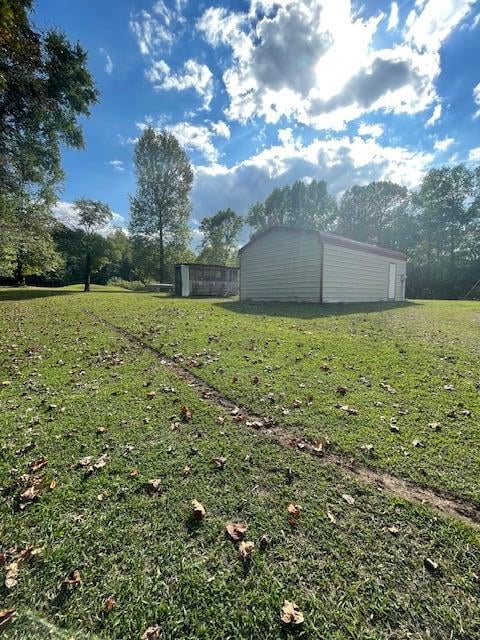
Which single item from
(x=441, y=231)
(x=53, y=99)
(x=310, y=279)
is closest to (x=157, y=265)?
(x=53, y=99)

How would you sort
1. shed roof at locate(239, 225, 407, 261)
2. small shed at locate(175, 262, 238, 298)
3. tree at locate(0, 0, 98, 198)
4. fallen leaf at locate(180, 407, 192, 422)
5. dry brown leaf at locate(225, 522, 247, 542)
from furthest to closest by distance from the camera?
1. small shed at locate(175, 262, 238, 298)
2. shed roof at locate(239, 225, 407, 261)
3. tree at locate(0, 0, 98, 198)
4. fallen leaf at locate(180, 407, 192, 422)
5. dry brown leaf at locate(225, 522, 247, 542)

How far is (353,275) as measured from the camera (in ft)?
46.9

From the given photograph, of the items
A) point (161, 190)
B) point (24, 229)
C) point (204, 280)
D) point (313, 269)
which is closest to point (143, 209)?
point (161, 190)

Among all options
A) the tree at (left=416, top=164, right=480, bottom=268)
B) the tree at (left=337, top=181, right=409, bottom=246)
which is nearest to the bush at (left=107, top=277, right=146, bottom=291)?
the tree at (left=337, top=181, right=409, bottom=246)

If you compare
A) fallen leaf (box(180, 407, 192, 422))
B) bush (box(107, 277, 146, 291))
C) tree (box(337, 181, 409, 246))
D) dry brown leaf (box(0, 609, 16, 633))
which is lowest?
dry brown leaf (box(0, 609, 16, 633))

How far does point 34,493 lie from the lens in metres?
2.17

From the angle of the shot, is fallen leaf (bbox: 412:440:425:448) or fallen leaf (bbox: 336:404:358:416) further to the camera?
fallen leaf (bbox: 336:404:358:416)

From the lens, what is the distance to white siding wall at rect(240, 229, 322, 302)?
42.5 feet

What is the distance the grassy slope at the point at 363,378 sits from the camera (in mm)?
2609

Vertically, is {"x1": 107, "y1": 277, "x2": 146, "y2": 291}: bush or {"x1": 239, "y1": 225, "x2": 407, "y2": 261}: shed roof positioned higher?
{"x1": 239, "y1": 225, "x2": 407, "y2": 261}: shed roof

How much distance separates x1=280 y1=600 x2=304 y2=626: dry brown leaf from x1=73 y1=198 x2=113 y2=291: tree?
27.2 meters

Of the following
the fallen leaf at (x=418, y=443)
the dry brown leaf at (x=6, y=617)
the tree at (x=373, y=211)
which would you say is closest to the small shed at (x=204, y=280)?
the fallen leaf at (x=418, y=443)

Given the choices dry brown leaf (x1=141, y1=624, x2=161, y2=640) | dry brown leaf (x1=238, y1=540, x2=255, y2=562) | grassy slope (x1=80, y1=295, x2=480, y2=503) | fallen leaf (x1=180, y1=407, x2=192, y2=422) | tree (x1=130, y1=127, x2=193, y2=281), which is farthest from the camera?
tree (x1=130, y1=127, x2=193, y2=281)

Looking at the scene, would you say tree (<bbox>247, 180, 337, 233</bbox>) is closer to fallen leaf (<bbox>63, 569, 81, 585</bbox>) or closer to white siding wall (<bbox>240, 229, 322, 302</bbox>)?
white siding wall (<bbox>240, 229, 322, 302</bbox>)
